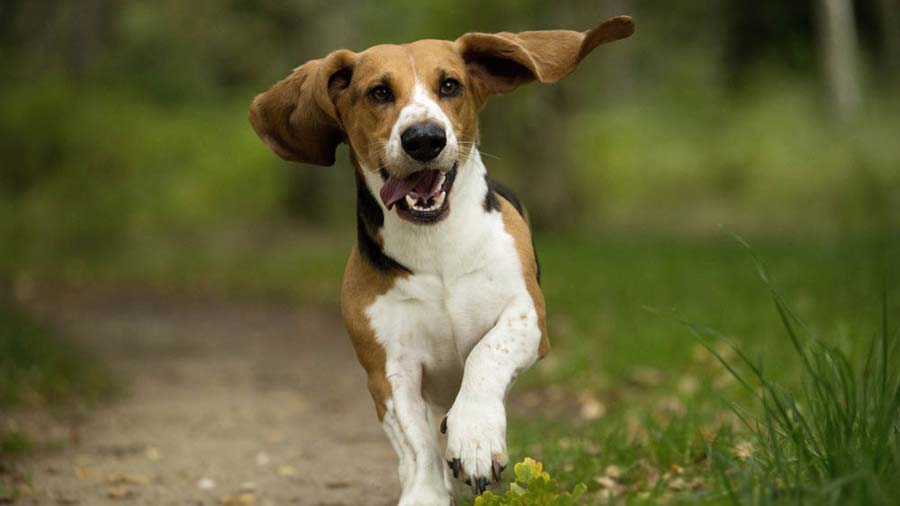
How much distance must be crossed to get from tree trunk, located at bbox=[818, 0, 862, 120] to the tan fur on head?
519 inches

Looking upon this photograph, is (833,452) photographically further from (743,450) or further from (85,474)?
(85,474)

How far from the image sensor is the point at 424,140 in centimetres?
382

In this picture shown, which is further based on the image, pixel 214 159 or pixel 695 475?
pixel 214 159

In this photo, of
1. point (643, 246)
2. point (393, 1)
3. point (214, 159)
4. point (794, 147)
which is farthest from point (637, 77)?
point (643, 246)

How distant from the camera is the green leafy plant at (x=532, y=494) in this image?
11.9 ft

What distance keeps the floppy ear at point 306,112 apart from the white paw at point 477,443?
129cm

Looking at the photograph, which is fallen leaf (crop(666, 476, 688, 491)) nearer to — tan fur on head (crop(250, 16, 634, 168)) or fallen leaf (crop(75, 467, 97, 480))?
tan fur on head (crop(250, 16, 634, 168))

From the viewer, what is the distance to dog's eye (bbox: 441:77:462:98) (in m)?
4.15

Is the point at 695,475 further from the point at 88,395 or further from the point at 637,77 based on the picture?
the point at 637,77

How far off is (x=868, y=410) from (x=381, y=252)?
1.76 meters

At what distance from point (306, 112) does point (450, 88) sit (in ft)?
1.92

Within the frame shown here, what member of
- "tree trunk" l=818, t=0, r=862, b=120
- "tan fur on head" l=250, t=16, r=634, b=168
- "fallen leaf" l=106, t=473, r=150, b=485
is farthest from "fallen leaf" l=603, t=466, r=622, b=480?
"tree trunk" l=818, t=0, r=862, b=120

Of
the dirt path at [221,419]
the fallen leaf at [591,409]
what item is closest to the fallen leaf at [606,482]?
the dirt path at [221,419]

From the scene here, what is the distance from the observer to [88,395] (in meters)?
8.22
